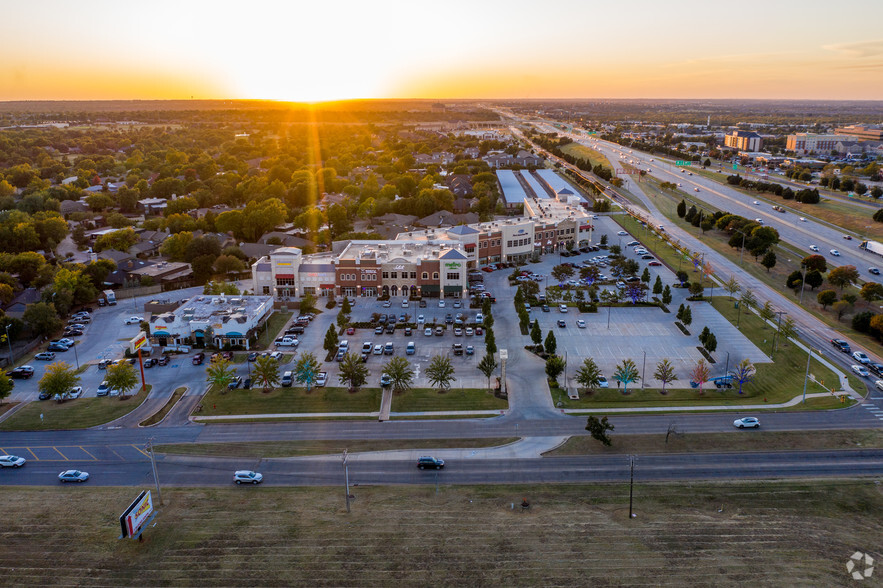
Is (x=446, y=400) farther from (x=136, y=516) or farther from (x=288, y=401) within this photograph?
(x=136, y=516)

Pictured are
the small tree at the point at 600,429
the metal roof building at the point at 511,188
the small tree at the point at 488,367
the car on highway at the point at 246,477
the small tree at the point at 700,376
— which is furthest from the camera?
the metal roof building at the point at 511,188

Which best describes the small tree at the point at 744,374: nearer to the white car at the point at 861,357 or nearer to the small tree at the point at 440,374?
the white car at the point at 861,357

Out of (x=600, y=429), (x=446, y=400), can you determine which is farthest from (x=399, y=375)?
(x=600, y=429)

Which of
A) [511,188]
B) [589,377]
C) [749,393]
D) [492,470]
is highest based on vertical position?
[511,188]

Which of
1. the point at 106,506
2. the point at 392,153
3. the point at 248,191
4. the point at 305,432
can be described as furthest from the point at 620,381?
the point at 392,153

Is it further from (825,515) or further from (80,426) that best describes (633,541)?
(80,426)

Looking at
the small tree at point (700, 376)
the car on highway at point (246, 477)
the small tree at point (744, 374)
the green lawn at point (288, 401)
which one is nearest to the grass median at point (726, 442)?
→ the small tree at point (700, 376)

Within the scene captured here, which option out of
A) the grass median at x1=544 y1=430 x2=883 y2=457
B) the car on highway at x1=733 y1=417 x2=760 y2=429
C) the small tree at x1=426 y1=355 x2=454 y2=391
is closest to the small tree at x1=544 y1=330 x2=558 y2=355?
the small tree at x1=426 y1=355 x2=454 y2=391

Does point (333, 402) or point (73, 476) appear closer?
point (73, 476)
